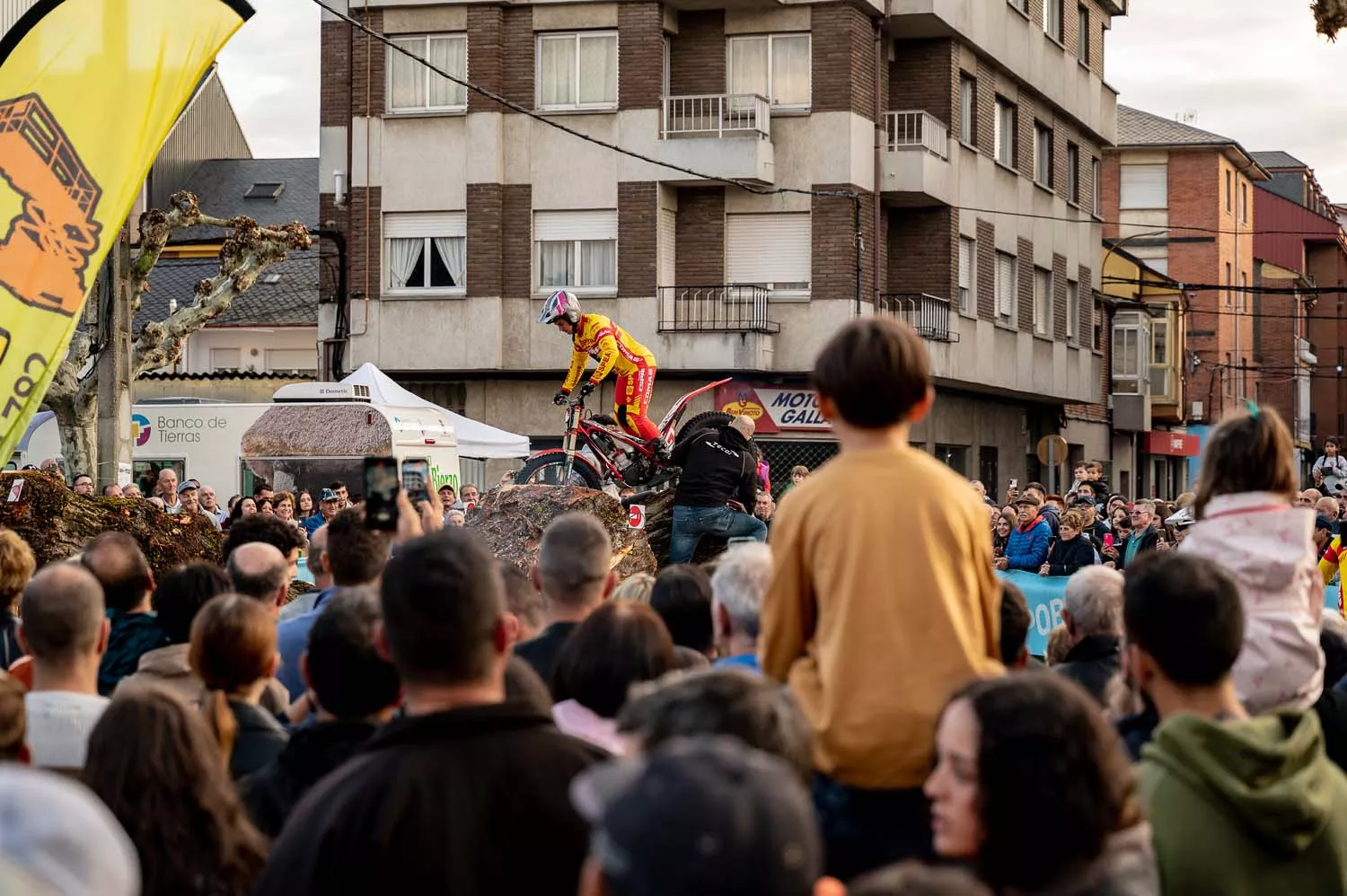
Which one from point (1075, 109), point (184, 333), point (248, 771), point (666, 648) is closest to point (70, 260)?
point (248, 771)

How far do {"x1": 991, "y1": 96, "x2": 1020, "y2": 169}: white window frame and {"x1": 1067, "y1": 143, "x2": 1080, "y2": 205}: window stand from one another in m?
4.43

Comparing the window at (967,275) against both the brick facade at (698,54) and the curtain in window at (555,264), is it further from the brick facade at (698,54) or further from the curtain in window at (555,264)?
the curtain in window at (555,264)

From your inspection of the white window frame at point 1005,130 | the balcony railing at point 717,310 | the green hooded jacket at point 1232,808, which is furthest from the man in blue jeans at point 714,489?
the white window frame at point 1005,130

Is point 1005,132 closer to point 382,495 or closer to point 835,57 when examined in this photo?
point 835,57

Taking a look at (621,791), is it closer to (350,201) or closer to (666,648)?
(666,648)

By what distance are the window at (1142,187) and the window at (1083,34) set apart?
Answer: 22.1m

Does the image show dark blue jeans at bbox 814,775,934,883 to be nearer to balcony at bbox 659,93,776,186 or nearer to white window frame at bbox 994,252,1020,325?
balcony at bbox 659,93,776,186

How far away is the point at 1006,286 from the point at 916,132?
19.0 feet

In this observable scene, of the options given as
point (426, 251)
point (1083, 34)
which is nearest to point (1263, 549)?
point (426, 251)

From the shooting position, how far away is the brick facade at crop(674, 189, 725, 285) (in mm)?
33719

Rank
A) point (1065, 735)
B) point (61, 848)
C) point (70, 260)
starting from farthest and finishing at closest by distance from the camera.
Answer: point (70, 260) → point (1065, 735) → point (61, 848)

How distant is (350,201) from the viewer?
114 feet

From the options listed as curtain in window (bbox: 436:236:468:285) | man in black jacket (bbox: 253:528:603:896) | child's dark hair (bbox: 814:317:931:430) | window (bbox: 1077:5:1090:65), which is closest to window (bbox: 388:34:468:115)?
curtain in window (bbox: 436:236:468:285)

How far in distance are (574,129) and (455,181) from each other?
228 cm
